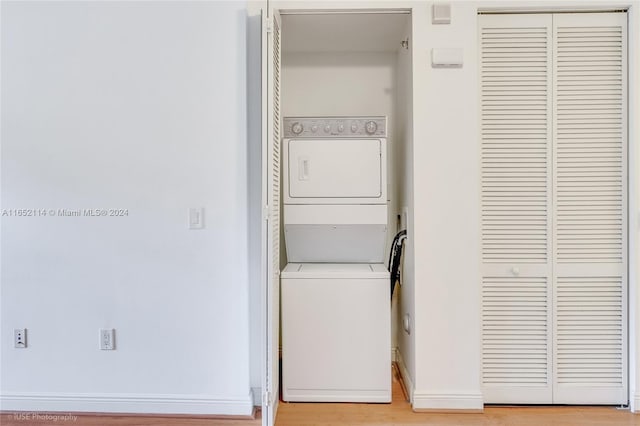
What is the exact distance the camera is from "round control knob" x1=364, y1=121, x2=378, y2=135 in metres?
2.16

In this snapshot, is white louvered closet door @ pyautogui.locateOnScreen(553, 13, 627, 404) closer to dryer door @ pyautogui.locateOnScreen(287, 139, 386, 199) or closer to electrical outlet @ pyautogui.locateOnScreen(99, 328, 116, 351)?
dryer door @ pyautogui.locateOnScreen(287, 139, 386, 199)

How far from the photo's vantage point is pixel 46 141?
1929mm

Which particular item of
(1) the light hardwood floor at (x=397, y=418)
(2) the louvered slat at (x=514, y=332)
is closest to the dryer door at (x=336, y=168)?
(2) the louvered slat at (x=514, y=332)

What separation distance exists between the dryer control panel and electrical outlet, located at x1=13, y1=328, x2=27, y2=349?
178 centimetres

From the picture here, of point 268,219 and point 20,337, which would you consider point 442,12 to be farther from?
point 20,337

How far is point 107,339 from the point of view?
1.93m

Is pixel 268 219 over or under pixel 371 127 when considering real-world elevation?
under

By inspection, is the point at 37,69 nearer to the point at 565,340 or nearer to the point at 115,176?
the point at 115,176

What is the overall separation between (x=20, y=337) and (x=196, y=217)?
45.1 inches

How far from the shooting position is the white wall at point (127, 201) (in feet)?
6.23

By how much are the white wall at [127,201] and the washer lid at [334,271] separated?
1.00 ft

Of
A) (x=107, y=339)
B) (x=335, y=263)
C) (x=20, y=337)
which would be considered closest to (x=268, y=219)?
(x=335, y=263)

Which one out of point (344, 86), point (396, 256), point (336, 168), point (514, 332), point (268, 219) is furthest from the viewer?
point (344, 86)

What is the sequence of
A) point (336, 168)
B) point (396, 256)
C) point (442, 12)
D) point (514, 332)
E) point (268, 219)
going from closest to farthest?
point (268, 219), point (442, 12), point (514, 332), point (336, 168), point (396, 256)
